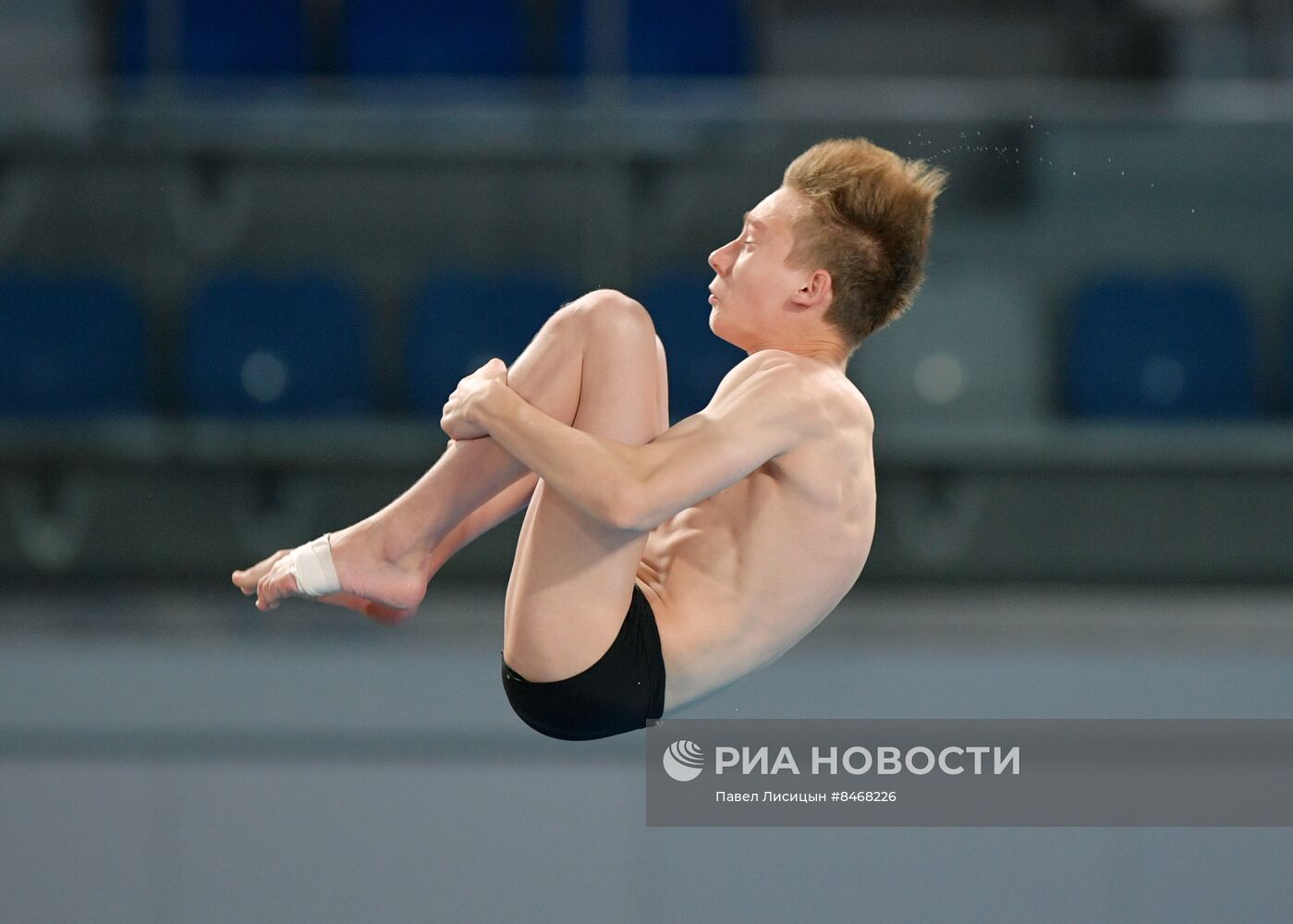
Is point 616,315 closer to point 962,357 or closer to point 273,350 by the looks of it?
point 962,357

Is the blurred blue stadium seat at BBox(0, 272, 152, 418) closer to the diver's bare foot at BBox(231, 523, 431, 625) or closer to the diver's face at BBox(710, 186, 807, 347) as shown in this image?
the diver's bare foot at BBox(231, 523, 431, 625)

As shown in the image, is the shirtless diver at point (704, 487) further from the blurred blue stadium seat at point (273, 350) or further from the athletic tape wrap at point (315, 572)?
the blurred blue stadium seat at point (273, 350)

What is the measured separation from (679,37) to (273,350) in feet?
6.05

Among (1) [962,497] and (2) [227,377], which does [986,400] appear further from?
(2) [227,377]

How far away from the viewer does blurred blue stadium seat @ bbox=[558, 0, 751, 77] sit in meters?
5.36

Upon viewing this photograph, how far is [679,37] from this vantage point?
5.37 meters

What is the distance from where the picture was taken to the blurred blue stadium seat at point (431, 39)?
531 cm

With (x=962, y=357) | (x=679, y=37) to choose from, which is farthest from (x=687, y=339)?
(x=679, y=37)

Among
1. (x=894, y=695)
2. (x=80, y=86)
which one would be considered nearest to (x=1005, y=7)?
(x=894, y=695)

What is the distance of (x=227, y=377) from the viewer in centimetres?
449

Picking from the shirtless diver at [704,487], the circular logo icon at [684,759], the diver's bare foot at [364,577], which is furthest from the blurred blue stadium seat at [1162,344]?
the diver's bare foot at [364,577]

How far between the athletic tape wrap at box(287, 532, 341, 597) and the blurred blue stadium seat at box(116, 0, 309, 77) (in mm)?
3318

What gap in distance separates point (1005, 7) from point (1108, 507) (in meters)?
1.95

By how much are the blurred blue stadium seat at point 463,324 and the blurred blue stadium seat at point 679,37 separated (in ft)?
3.84
